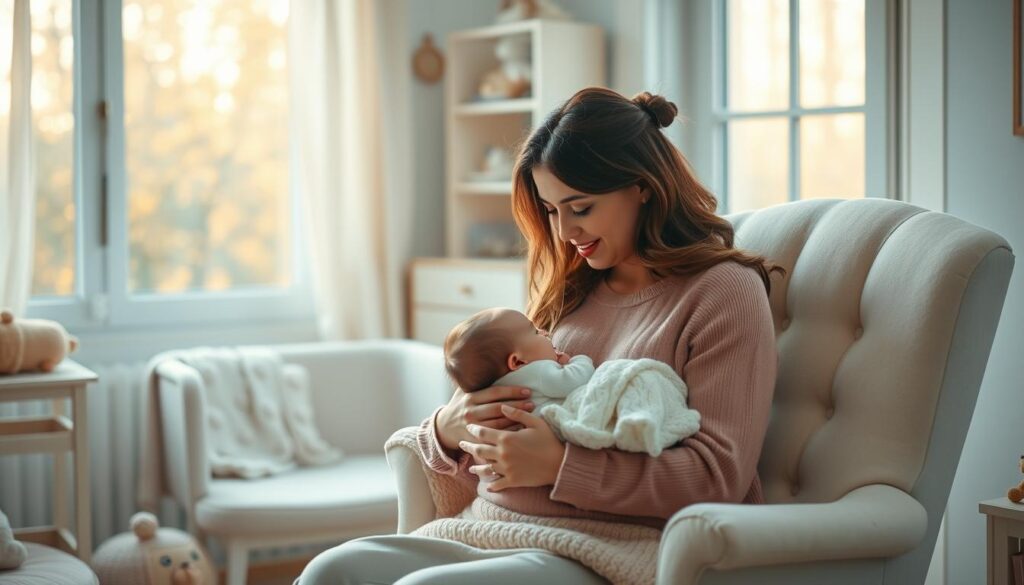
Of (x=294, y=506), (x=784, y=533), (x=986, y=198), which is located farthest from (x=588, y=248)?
(x=294, y=506)

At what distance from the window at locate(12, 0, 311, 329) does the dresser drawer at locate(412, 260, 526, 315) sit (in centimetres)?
39

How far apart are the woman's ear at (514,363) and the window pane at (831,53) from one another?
1.42 m

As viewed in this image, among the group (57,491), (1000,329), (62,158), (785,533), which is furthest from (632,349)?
(62,158)

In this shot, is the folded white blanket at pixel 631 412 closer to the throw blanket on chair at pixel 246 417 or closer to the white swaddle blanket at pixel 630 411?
the white swaddle blanket at pixel 630 411

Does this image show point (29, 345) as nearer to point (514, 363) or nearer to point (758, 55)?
point (514, 363)

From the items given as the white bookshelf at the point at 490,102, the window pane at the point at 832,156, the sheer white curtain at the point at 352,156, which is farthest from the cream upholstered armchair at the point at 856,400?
the sheer white curtain at the point at 352,156

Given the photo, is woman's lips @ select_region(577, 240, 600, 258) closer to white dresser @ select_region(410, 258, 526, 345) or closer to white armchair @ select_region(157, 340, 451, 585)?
white armchair @ select_region(157, 340, 451, 585)

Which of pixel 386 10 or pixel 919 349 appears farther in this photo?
pixel 386 10

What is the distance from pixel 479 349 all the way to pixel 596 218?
0.29m

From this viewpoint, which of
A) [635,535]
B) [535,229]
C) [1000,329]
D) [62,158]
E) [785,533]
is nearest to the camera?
[785,533]

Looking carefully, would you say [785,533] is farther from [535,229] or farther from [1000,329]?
[1000,329]

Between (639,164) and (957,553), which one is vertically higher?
(639,164)

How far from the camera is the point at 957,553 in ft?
7.71

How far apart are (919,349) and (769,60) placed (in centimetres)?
155
